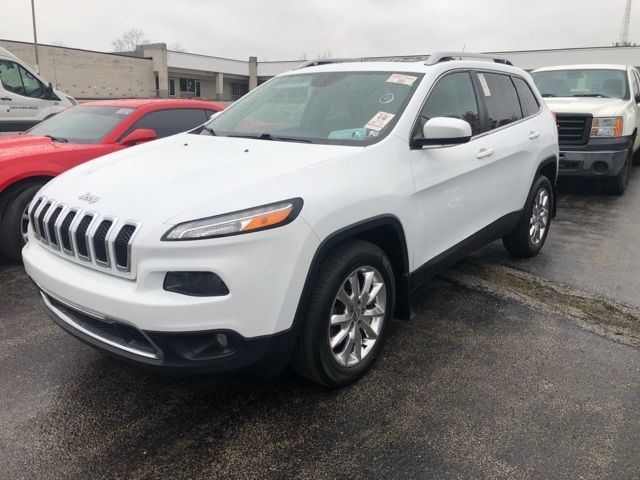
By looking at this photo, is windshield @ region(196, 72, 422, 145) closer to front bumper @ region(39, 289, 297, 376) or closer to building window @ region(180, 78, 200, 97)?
front bumper @ region(39, 289, 297, 376)

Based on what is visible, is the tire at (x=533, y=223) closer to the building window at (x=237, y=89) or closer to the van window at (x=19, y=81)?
the van window at (x=19, y=81)

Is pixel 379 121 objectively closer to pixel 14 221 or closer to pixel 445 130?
pixel 445 130

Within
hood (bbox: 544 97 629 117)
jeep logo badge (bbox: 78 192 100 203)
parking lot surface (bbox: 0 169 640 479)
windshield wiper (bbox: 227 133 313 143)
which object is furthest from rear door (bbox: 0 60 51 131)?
hood (bbox: 544 97 629 117)

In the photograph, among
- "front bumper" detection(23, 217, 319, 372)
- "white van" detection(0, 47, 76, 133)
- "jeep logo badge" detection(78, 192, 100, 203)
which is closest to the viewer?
"front bumper" detection(23, 217, 319, 372)

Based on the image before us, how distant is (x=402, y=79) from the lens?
11.5 feet

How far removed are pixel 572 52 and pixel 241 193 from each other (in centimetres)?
4262

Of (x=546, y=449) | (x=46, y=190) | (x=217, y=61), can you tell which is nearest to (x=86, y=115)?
(x=46, y=190)

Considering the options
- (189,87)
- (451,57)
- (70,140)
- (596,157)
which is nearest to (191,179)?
(451,57)

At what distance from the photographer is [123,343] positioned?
2467 millimetres

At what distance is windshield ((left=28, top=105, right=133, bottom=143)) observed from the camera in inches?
220

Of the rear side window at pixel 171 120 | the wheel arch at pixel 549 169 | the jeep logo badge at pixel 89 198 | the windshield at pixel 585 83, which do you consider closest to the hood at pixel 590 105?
the windshield at pixel 585 83

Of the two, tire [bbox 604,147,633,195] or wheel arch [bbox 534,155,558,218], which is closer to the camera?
wheel arch [bbox 534,155,558,218]

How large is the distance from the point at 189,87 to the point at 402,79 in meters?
50.6

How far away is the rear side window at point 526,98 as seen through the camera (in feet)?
15.6
